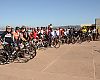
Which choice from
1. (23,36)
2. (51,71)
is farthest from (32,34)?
(51,71)

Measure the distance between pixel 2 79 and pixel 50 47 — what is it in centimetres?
1025

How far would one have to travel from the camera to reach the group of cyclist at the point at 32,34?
438 inches

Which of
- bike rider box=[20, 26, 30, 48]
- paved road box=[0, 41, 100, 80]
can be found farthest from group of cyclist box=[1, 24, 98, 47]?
paved road box=[0, 41, 100, 80]

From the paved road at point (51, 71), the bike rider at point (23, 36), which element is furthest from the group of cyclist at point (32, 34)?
the paved road at point (51, 71)

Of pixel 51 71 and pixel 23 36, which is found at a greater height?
pixel 23 36

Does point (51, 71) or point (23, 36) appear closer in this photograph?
point (51, 71)

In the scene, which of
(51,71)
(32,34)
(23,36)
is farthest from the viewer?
(32,34)

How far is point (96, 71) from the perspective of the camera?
9.19m

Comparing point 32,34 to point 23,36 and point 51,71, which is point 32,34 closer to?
point 23,36

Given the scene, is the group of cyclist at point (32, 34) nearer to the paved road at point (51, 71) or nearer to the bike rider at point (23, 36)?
the bike rider at point (23, 36)

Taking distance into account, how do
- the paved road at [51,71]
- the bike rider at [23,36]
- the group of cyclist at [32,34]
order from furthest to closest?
the bike rider at [23,36], the group of cyclist at [32,34], the paved road at [51,71]

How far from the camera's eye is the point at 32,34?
16.6m

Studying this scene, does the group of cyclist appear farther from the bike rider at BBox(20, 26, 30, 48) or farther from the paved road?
the paved road

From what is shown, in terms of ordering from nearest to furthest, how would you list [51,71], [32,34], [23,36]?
[51,71]
[23,36]
[32,34]
